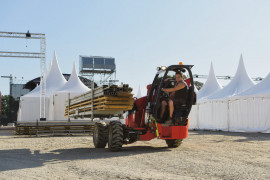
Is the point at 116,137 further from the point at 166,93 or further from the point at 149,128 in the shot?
the point at 166,93

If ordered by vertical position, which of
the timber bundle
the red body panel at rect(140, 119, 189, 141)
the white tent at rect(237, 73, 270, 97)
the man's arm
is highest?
the white tent at rect(237, 73, 270, 97)

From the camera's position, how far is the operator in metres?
7.05

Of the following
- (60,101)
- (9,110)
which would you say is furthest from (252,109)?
(9,110)

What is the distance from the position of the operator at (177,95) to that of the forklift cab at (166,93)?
0.34ft

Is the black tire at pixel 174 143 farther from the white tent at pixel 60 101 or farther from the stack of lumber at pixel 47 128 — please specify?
the white tent at pixel 60 101

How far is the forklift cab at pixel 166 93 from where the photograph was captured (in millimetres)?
7117

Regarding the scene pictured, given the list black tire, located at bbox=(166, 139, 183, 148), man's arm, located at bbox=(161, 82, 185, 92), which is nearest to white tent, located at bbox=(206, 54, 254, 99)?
black tire, located at bbox=(166, 139, 183, 148)

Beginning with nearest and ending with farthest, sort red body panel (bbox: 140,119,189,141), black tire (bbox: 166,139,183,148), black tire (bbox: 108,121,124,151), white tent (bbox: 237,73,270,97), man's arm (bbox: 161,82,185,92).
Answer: man's arm (bbox: 161,82,185,92) → red body panel (bbox: 140,119,189,141) → black tire (bbox: 108,121,124,151) → black tire (bbox: 166,139,183,148) → white tent (bbox: 237,73,270,97)

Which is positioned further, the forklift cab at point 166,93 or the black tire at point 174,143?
the black tire at point 174,143

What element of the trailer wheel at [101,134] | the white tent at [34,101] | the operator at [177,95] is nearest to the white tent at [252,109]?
the operator at [177,95]

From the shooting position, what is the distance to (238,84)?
19016 mm

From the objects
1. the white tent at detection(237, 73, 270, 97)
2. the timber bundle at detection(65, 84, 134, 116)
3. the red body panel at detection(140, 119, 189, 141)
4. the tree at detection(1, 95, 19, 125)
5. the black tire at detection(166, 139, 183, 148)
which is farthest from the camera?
the tree at detection(1, 95, 19, 125)

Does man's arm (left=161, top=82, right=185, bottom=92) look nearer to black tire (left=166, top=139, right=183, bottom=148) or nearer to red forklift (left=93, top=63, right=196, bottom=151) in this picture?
red forklift (left=93, top=63, right=196, bottom=151)

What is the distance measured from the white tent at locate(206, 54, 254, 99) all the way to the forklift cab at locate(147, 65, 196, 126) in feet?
38.6
